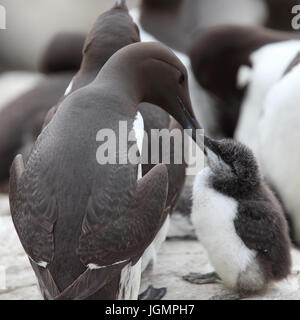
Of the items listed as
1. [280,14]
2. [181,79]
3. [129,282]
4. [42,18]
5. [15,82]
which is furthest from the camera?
[42,18]

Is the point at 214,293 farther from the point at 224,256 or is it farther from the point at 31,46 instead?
the point at 31,46

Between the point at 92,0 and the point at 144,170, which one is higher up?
the point at 144,170

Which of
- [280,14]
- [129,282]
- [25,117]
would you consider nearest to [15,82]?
[280,14]

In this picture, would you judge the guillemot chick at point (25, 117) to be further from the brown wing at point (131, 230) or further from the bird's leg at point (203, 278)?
the brown wing at point (131, 230)

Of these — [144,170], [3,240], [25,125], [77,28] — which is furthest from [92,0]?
[144,170]

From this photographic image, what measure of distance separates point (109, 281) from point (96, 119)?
2.25 ft

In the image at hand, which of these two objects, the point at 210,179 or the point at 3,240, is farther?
the point at 3,240

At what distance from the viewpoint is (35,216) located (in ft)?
11.1

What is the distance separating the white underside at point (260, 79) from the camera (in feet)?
18.6

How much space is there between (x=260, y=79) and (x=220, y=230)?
2.10 metres

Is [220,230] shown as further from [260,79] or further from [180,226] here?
[260,79]

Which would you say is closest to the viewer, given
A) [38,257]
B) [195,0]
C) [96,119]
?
[38,257]

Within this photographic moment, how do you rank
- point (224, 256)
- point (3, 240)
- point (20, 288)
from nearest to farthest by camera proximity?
point (224, 256) < point (20, 288) < point (3, 240)

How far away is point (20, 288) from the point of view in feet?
14.3
